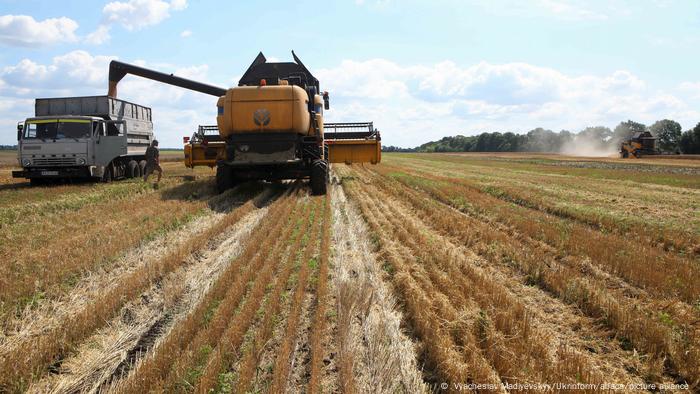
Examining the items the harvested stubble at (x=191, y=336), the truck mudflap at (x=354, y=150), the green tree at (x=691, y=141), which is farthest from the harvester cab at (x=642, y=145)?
the harvested stubble at (x=191, y=336)

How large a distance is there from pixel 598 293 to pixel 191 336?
426cm

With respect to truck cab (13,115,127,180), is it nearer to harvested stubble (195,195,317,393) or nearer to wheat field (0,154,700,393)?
wheat field (0,154,700,393)

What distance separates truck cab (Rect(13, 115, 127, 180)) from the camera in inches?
622

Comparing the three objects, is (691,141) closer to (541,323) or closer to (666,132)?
(666,132)

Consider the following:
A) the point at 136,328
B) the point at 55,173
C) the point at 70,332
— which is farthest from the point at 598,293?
the point at 55,173

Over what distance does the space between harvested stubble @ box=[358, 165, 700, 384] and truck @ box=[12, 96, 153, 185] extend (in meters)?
12.8

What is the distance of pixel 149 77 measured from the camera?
19.0 metres

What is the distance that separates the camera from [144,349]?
4059 millimetres

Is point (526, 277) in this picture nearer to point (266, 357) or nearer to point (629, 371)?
point (629, 371)

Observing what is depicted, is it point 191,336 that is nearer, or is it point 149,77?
point 191,336

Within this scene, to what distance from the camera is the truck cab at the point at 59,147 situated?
1580 centimetres

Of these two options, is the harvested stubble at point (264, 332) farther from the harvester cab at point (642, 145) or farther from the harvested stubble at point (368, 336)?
the harvester cab at point (642, 145)

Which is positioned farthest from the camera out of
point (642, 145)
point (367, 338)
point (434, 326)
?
point (642, 145)

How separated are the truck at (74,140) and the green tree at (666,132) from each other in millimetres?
73114
